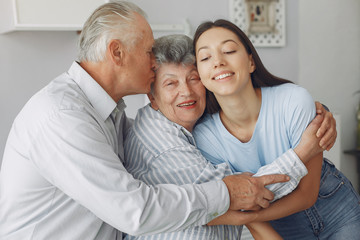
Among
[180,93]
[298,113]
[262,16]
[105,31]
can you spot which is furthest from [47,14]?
[262,16]

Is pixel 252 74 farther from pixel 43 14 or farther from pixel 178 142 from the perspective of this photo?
pixel 43 14

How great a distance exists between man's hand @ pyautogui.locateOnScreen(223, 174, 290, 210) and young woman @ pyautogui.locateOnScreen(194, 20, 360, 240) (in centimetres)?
8

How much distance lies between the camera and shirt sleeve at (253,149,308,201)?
1529 millimetres

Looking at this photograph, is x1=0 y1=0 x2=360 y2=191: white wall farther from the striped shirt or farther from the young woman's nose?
the young woman's nose

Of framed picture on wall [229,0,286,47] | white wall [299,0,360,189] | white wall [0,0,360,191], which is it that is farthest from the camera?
white wall [299,0,360,189]

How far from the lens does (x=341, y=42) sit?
4449 millimetres

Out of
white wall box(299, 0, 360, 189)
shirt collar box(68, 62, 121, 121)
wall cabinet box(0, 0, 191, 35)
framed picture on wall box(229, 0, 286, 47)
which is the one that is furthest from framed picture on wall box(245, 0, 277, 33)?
shirt collar box(68, 62, 121, 121)

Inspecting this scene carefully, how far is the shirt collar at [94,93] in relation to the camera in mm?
1595

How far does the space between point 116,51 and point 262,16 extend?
252 cm

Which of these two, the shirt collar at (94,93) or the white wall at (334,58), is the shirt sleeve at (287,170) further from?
the white wall at (334,58)

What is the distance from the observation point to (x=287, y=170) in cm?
153

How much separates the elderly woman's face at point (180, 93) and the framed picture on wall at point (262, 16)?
7.38 feet

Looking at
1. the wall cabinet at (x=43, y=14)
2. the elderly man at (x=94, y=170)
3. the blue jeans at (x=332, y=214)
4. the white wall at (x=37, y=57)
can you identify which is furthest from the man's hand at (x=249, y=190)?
the white wall at (x=37, y=57)

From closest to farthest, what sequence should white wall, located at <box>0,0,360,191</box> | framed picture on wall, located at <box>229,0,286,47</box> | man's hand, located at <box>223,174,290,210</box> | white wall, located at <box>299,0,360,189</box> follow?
man's hand, located at <box>223,174,290,210</box>
white wall, located at <box>0,0,360,191</box>
framed picture on wall, located at <box>229,0,286,47</box>
white wall, located at <box>299,0,360,189</box>
